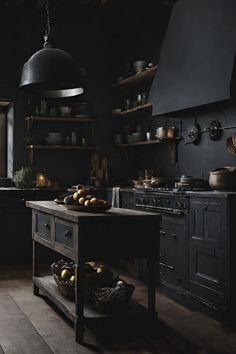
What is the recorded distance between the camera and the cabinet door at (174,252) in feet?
16.0

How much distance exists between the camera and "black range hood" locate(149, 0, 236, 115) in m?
4.83

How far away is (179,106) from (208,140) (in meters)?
0.51

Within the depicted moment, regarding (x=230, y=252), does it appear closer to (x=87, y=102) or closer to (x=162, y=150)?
(x=162, y=150)

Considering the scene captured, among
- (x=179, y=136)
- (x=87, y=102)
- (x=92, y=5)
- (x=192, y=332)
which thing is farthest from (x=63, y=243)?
(x=92, y=5)

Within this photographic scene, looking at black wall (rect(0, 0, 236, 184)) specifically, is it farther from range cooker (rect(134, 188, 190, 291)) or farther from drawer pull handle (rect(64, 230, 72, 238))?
drawer pull handle (rect(64, 230, 72, 238))

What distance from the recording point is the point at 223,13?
489 centimetres

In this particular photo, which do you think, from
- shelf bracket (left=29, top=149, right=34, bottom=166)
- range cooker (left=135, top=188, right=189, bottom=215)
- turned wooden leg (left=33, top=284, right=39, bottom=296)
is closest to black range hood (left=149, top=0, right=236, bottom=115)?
range cooker (left=135, top=188, right=189, bottom=215)

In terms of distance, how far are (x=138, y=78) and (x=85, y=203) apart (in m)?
3.45

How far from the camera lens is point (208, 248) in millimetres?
4480

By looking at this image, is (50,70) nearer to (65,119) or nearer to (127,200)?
(127,200)

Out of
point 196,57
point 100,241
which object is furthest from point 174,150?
point 100,241

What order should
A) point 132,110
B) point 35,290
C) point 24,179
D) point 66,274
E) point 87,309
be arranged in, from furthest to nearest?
1. point 132,110
2. point 24,179
3. point 35,290
4. point 66,274
5. point 87,309

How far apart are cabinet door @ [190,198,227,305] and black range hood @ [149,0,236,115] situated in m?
1.07

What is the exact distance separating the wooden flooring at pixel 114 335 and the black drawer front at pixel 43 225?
0.64 metres
